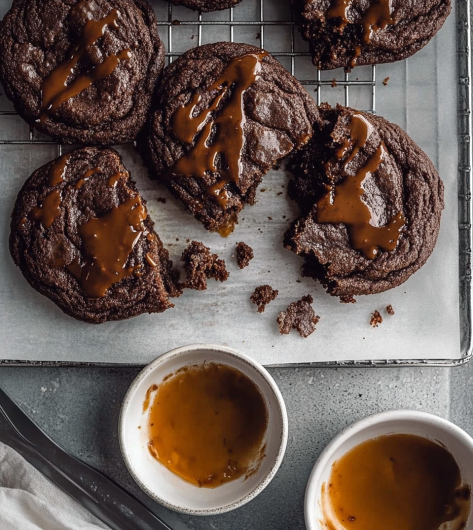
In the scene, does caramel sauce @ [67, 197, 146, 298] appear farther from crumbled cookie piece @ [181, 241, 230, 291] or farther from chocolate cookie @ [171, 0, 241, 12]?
chocolate cookie @ [171, 0, 241, 12]

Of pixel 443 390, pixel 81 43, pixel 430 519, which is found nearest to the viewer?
pixel 81 43

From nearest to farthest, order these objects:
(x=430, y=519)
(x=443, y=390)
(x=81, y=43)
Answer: (x=81, y=43) < (x=430, y=519) < (x=443, y=390)

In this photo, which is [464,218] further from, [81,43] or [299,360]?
[81,43]

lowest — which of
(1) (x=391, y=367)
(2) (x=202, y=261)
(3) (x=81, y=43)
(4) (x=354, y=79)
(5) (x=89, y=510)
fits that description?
(5) (x=89, y=510)

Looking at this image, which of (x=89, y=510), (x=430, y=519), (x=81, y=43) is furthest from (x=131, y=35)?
(x=430, y=519)

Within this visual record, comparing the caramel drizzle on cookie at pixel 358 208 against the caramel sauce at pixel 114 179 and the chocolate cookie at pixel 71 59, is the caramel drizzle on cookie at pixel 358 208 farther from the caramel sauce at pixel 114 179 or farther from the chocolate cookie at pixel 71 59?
the chocolate cookie at pixel 71 59

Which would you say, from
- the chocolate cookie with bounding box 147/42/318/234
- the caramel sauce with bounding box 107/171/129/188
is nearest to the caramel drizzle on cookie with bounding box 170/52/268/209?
the chocolate cookie with bounding box 147/42/318/234

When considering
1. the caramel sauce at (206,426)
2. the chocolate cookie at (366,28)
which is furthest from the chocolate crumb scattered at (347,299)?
the chocolate cookie at (366,28)
